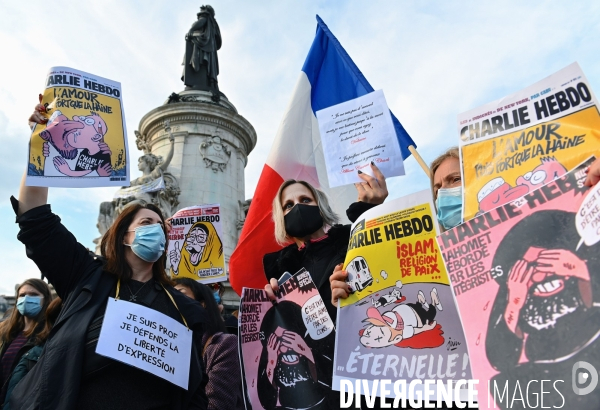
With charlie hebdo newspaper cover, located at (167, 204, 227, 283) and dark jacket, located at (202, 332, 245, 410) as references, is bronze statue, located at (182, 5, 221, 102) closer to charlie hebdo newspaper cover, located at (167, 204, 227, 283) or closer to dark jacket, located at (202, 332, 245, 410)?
charlie hebdo newspaper cover, located at (167, 204, 227, 283)

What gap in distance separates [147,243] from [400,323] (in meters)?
1.61

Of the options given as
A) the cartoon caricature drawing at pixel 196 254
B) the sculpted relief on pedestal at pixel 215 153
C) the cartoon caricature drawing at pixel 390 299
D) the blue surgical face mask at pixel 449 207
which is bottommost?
the cartoon caricature drawing at pixel 390 299

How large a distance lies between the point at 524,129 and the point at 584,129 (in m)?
0.27

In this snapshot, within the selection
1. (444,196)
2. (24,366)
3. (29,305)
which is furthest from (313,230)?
(29,305)

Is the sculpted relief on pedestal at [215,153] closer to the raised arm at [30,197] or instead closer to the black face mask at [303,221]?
the black face mask at [303,221]

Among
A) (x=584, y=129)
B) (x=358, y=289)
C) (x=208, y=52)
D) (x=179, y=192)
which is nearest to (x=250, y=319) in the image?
(x=358, y=289)

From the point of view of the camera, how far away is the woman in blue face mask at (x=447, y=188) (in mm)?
2475

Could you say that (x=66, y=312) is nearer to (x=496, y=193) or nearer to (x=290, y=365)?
(x=290, y=365)

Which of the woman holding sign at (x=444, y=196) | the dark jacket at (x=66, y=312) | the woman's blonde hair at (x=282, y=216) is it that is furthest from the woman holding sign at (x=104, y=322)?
the woman holding sign at (x=444, y=196)

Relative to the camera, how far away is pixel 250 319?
2.93m

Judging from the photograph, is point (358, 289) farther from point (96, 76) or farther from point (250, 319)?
point (96, 76)

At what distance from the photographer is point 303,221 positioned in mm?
3340

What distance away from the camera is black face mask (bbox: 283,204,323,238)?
3342 millimetres

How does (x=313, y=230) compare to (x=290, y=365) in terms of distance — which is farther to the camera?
(x=313, y=230)
